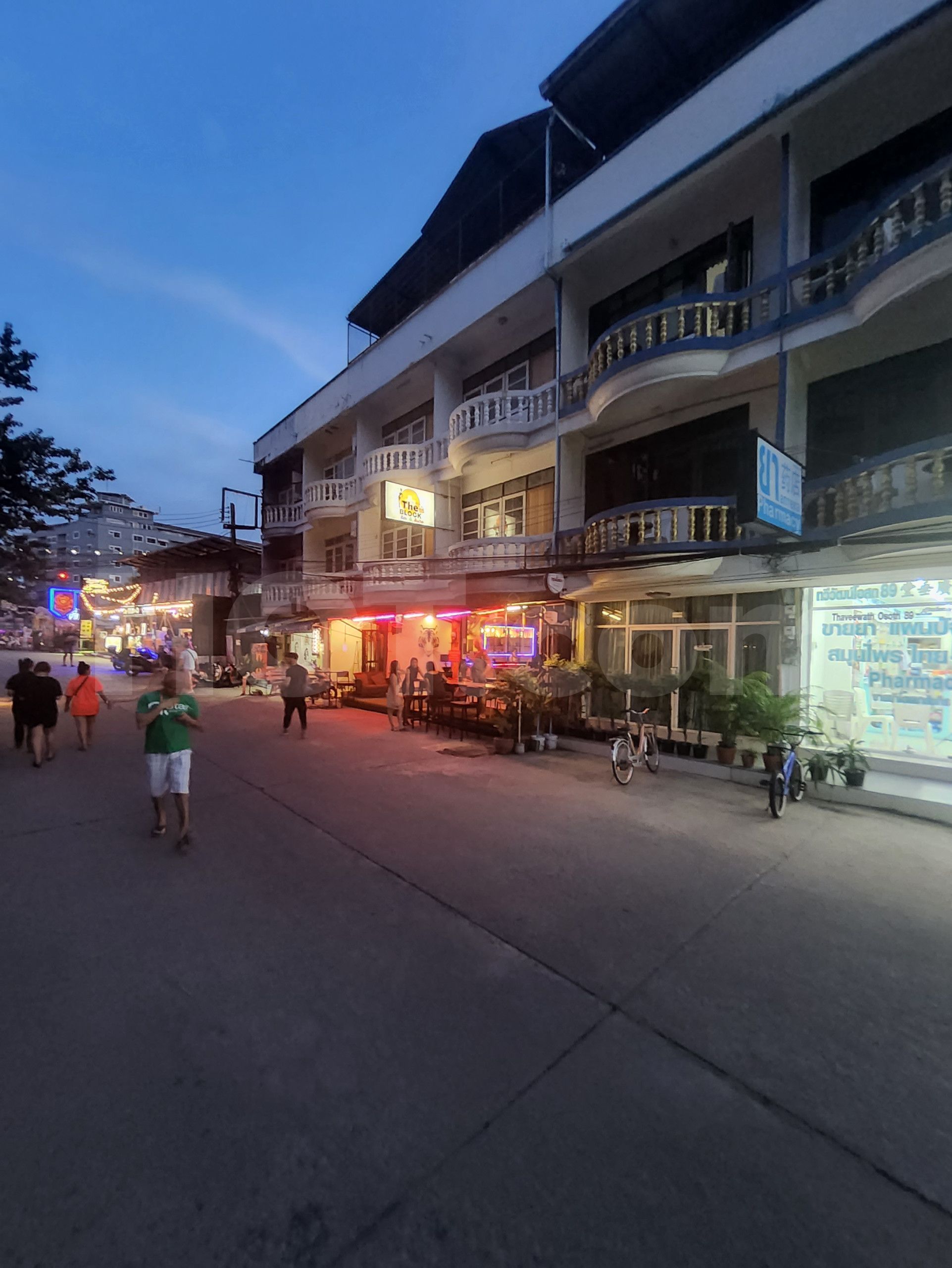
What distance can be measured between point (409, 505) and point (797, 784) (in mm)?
11549

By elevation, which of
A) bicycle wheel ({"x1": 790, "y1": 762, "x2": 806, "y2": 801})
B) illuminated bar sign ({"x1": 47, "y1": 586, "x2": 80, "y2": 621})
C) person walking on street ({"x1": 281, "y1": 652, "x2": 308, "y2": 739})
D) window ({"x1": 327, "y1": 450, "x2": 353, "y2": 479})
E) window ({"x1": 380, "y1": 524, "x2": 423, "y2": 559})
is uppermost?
window ({"x1": 327, "y1": 450, "x2": 353, "y2": 479})

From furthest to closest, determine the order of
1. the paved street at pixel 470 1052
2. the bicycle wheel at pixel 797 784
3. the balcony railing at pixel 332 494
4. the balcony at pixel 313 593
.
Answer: the balcony railing at pixel 332 494, the balcony at pixel 313 593, the bicycle wheel at pixel 797 784, the paved street at pixel 470 1052

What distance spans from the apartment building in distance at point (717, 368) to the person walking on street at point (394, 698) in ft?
8.79

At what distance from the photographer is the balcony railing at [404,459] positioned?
15898mm

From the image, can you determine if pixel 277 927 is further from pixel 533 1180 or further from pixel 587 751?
pixel 587 751

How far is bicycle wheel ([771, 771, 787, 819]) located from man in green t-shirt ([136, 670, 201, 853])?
675cm

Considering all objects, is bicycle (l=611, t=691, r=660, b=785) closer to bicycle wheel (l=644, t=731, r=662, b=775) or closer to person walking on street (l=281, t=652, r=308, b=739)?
bicycle wheel (l=644, t=731, r=662, b=775)

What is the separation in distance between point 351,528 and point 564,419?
1174cm

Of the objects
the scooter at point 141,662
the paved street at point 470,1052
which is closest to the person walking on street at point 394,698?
the paved street at point 470,1052

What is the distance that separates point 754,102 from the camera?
873 centimetres

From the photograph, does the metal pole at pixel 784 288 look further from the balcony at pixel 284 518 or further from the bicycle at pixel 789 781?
the balcony at pixel 284 518

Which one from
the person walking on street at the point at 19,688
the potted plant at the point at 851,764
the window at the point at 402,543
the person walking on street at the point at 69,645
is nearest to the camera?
the potted plant at the point at 851,764

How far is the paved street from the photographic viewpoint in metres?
1.95

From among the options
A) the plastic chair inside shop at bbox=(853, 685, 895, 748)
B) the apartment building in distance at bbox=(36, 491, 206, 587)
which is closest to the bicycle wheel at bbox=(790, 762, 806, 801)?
the plastic chair inside shop at bbox=(853, 685, 895, 748)
